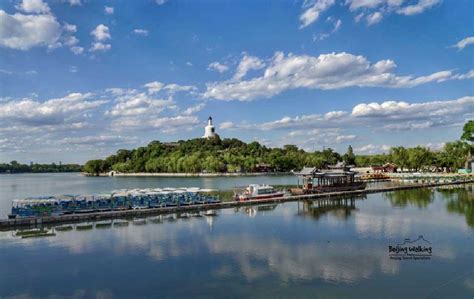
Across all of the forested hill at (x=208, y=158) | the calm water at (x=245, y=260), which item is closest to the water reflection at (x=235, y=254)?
the calm water at (x=245, y=260)

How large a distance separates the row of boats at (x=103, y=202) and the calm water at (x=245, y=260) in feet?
13.5

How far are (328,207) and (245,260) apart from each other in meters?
21.9

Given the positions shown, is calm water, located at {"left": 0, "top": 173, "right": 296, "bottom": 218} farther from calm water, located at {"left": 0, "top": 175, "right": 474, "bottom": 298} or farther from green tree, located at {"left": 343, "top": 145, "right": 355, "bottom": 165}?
green tree, located at {"left": 343, "top": 145, "right": 355, "bottom": 165}

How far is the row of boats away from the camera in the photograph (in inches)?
1169

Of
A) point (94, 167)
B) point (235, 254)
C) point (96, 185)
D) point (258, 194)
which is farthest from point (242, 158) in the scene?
point (235, 254)

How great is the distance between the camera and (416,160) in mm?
95062

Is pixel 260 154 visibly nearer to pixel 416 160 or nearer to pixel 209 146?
pixel 209 146

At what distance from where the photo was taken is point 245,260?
18078 mm

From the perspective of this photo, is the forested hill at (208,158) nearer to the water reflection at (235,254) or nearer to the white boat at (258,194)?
the white boat at (258,194)

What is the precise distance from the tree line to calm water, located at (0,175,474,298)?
70760 millimetres

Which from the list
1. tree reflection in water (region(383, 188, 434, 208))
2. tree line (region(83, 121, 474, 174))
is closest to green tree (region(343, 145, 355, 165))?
tree line (region(83, 121, 474, 174))

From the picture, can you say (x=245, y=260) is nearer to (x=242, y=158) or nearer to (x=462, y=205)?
(x=462, y=205)

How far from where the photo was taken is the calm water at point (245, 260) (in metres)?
14.7

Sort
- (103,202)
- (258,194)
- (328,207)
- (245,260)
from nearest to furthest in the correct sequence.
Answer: (245,260)
(103,202)
(328,207)
(258,194)
